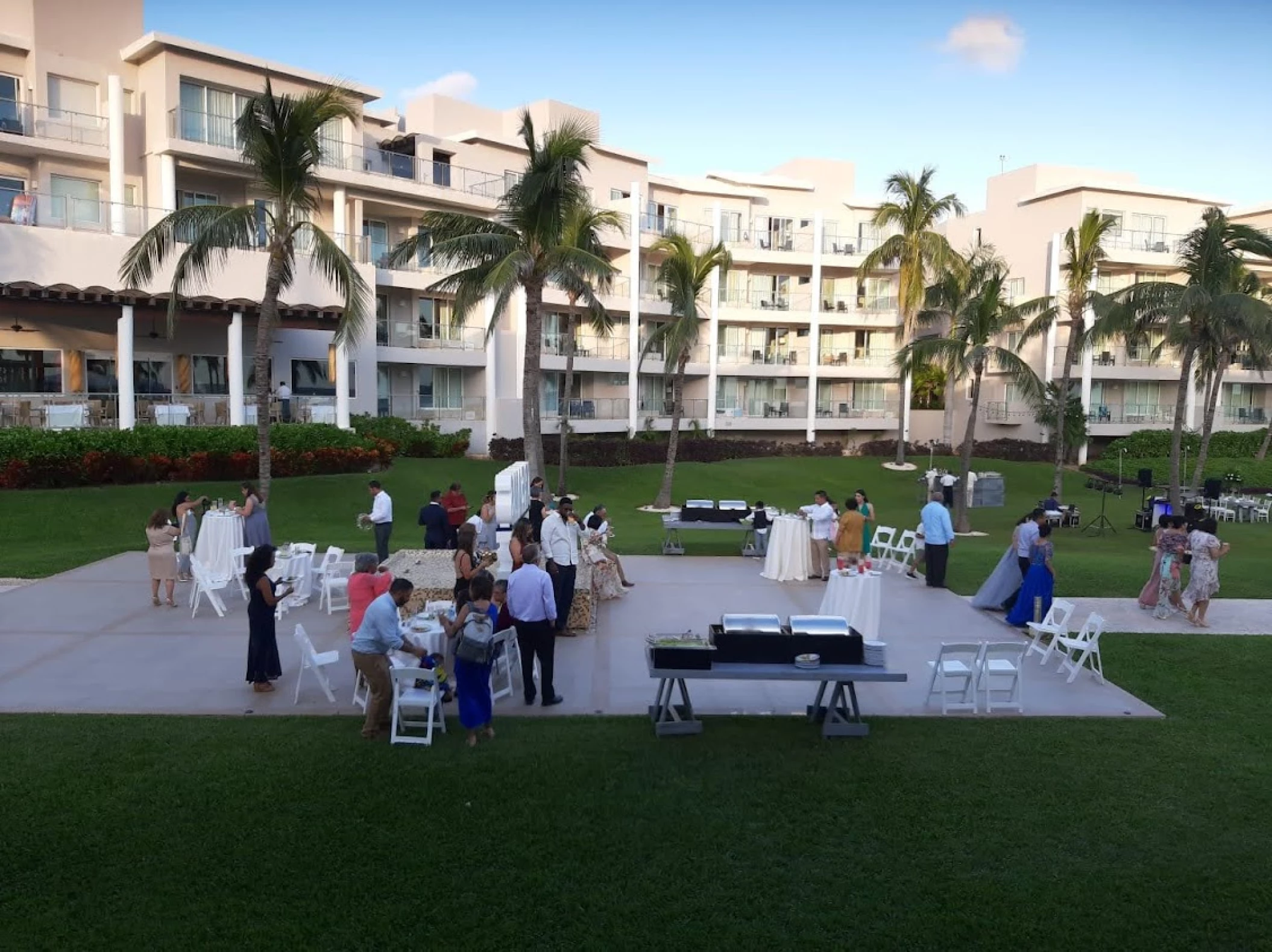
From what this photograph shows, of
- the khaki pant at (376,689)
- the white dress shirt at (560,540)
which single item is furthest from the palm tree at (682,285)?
the khaki pant at (376,689)

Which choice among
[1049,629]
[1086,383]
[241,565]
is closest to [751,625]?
[1049,629]

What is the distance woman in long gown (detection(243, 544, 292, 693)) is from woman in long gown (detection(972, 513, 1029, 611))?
1078cm

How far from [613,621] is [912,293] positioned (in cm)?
3573

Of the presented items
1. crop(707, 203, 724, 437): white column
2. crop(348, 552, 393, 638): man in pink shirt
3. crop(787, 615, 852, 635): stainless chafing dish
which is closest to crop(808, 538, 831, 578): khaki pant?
→ crop(787, 615, 852, 635): stainless chafing dish

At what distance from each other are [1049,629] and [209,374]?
1211 inches

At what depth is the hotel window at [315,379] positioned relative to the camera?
35719 millimetres

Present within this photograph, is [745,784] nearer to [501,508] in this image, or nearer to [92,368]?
[501,508]

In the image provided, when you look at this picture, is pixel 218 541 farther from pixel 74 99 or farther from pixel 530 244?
pixel 74 99

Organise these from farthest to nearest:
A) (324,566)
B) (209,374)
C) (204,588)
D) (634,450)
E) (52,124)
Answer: (634,450)
(209,374)
(52,124)
(324,566)
(204,588)

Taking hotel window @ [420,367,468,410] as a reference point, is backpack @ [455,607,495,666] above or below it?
below

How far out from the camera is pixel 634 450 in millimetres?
41375

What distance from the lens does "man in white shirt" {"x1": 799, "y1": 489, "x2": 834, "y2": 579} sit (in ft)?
57.5

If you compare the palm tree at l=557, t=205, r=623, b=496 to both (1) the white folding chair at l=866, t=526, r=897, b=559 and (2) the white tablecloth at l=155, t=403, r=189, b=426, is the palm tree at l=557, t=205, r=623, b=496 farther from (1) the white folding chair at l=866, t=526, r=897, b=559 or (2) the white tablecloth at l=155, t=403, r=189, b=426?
(2) the white tablecloth at l=155, t=403, r=189, b=426

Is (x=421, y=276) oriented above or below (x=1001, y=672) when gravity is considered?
above
